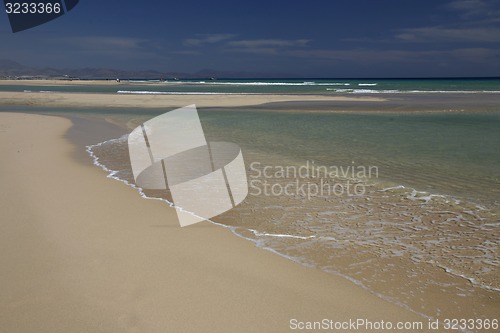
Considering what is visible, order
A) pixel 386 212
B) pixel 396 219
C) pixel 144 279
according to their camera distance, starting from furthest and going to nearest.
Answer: pixel 386 212
pixel 396 219
pixel 144 279

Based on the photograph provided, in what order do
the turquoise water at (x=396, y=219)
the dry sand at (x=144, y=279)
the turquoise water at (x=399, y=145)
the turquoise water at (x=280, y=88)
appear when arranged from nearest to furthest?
the dry sand at (x=144, y=279) < the turquoise water at (x=396, y=219) < the turquoise water at (x=399, y=145) < the turquoise water at (x=280, y=88)

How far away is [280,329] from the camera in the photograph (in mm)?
2973

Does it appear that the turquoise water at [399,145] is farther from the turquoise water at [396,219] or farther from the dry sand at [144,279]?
the dry sand at [144,279]

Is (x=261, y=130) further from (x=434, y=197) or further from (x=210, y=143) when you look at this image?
(x=434, y=197)

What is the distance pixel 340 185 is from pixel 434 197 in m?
1.40

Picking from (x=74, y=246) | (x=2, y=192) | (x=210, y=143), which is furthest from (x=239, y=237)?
(x=210, y=143)

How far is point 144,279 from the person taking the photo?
11.9ft

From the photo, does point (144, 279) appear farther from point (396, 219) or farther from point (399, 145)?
point (399, 145)

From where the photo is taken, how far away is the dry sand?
3.07 meters

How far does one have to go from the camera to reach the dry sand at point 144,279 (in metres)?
3.07

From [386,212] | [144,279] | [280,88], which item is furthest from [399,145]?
[280,88]

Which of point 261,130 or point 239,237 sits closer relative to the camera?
point 239,237

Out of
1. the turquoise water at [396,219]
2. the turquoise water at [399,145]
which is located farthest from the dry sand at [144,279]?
the turquoise water at [399,145]

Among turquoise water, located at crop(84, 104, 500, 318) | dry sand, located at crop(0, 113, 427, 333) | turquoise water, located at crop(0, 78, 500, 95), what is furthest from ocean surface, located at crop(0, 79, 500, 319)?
turquoise water, located at crop(0, 78, 500, 95)
